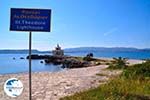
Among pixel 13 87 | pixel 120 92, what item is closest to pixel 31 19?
pixel 13 87

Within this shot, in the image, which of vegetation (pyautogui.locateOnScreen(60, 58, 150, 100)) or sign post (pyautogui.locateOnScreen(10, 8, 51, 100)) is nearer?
sign post (pyautogui.locateOnScreen(10, 8, 51, 100))

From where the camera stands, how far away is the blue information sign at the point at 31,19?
9.60 meters

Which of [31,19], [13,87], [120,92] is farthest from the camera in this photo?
[120,92]

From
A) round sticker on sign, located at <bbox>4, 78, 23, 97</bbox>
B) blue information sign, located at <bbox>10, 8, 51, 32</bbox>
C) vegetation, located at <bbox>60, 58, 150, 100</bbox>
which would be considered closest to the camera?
blue information sign, located at <bbox>10, 8, 51, 32</bbox>

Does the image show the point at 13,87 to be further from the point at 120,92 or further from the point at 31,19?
the point at 120,92

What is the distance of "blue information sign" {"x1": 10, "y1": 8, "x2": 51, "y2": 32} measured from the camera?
9602mm

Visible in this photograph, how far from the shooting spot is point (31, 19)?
31.6 ft

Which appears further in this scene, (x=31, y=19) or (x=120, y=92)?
(x=120, y=92)

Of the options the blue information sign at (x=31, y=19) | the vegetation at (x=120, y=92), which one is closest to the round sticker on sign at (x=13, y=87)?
the blue information sign at (x=31, y=19)

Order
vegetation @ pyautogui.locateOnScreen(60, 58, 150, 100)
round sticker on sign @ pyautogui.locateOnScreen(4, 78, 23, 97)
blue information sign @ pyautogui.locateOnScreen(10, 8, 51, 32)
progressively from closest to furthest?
1. blue information sign @ pyautogui.locateOnScreen(10, 8, 51, 32)
2. round sticker on sign @ pyautogui.locateOnScreen(4, 78, 23, 97)
3. vegetation @ pyautogui.locateOnScreen(60, 58, 150, 100)

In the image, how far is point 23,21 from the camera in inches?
380

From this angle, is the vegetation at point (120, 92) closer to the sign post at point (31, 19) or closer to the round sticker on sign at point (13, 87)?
the round sticker on sign at point (13, 87)

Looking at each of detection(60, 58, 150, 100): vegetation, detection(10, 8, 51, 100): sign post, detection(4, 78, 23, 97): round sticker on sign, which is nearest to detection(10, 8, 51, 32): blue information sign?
detection(10, 8, 51, 100): sign post

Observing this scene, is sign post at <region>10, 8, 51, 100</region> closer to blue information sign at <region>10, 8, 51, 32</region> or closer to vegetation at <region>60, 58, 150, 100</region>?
blue information sign at <region>10, 8, 51, 32</region>
